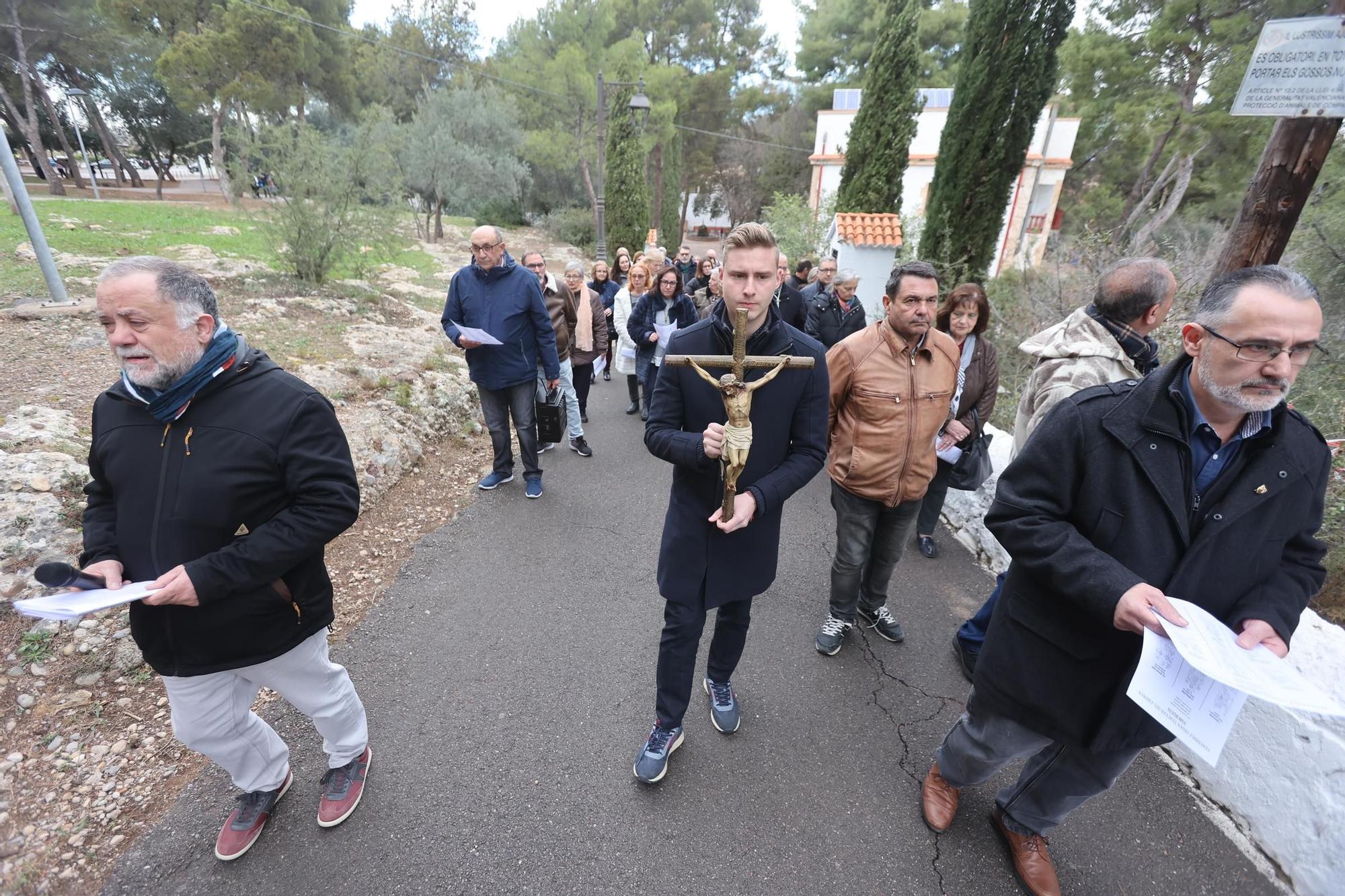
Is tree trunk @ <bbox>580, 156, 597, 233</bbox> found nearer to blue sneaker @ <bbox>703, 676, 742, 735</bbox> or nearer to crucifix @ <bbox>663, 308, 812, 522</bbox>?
blue sneaker @ <bbox>703, 676, 742, 735</bbox>

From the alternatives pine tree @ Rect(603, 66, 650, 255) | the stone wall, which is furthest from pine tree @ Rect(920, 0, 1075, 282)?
pine tree @ Rect(603, 66, 650, 255)

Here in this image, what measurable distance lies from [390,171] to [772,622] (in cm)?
1153

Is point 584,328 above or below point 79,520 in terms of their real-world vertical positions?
above

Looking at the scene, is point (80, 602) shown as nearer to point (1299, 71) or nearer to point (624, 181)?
point (1299, 71)

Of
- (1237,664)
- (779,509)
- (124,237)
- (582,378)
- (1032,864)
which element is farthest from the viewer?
(124,237)

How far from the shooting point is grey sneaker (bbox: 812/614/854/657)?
3.38 metres

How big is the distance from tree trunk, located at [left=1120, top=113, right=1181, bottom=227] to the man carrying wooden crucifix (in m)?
17.1

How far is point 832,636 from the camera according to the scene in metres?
3.39

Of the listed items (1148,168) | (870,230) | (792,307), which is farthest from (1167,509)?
(1148,168)

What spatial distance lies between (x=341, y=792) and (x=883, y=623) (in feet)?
9.46

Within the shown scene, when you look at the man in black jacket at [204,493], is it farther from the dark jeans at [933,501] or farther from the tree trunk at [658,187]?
the tree trunk at [658,187]

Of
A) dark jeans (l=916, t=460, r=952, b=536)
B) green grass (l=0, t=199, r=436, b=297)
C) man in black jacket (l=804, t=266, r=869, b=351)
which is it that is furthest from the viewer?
green grass (l=0, t=199, r=436, b=297)

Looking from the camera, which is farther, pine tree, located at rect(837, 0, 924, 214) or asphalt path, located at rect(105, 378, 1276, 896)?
pine tree, located at rect(837, 0, 924, 214)

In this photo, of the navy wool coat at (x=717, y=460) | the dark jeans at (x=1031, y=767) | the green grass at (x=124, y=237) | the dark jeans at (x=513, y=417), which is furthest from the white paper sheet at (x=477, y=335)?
the green grass at (x=124, y=237)
